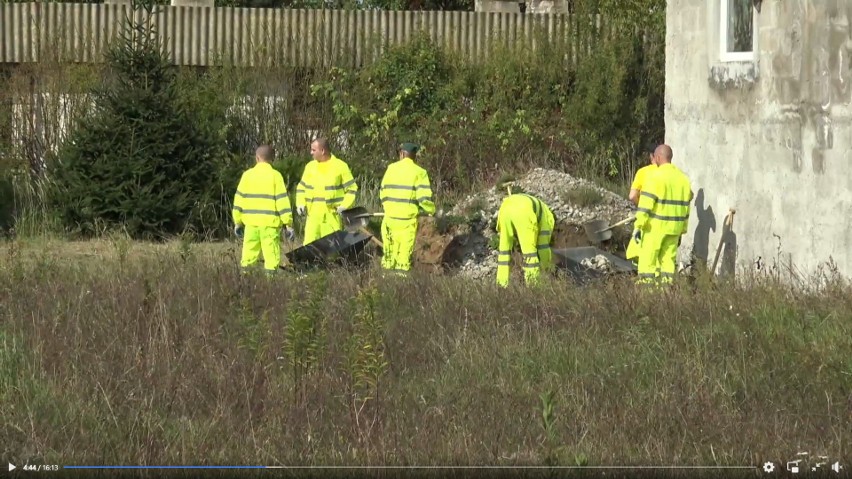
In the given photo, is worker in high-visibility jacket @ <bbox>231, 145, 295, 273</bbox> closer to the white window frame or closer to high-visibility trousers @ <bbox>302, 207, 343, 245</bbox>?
high-visibility trousers @ <bbox>302, 207, 343, 245</bbox>

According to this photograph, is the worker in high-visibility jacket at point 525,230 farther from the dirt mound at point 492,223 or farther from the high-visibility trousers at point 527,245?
the dirt mound at point 492,223

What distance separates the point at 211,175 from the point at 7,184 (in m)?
3.51

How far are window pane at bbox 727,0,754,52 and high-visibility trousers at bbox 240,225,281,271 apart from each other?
5719mm

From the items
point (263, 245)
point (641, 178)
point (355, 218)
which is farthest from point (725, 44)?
point (263, 245)

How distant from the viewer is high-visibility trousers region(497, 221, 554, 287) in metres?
13.6

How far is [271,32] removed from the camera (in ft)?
77.0

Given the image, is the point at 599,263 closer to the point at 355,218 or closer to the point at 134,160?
the point at 355,218

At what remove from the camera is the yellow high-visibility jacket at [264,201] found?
48.6 feet

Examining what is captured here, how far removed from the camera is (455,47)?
23688 mm

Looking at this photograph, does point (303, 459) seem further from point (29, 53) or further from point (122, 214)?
point (29, 53)

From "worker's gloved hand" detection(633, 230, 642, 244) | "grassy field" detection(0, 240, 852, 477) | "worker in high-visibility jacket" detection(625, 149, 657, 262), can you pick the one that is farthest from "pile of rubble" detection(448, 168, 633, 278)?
"grassy field" detection(0, 240, 852, 477)

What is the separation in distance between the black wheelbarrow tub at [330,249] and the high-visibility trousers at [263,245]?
0.56 ft

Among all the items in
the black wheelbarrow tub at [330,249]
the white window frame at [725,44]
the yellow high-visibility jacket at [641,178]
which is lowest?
the black wheelbarrow tub at [330,249]

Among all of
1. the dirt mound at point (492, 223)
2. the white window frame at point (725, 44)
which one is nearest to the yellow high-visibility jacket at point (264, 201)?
the dirt mound at point (492, 223)
